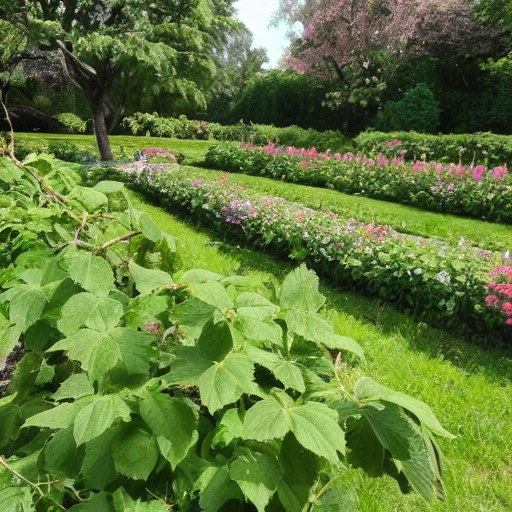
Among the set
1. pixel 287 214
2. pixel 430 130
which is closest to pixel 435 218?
pixel 287 214

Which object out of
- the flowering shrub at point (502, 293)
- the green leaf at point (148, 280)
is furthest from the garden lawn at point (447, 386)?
the green leaf at point (148, 280)

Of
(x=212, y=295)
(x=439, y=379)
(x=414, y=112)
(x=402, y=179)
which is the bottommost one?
(x=439, y=379)

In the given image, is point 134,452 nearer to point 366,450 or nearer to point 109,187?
point 366,450

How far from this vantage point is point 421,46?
2020 cm

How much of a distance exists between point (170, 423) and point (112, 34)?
12589 mm

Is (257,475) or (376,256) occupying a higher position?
(257,475)

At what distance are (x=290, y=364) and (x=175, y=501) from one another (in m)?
A: 0.31

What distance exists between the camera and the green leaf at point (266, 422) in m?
0.77

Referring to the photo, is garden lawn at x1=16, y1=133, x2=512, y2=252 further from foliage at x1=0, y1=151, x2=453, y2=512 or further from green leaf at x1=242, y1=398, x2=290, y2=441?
green leaf at x1=242, y1=398, x2=290, y2=441

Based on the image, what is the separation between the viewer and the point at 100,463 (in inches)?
34.4

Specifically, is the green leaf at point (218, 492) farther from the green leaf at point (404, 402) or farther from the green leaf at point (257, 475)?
the green leaf at point (404, 402)

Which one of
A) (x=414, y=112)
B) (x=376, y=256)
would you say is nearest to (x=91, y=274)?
(x=376, y=256)

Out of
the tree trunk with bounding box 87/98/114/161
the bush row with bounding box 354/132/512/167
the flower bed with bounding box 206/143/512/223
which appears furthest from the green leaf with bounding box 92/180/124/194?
the tree trunk with bounding box 87/98/114/161

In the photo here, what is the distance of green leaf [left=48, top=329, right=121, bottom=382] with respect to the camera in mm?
838
